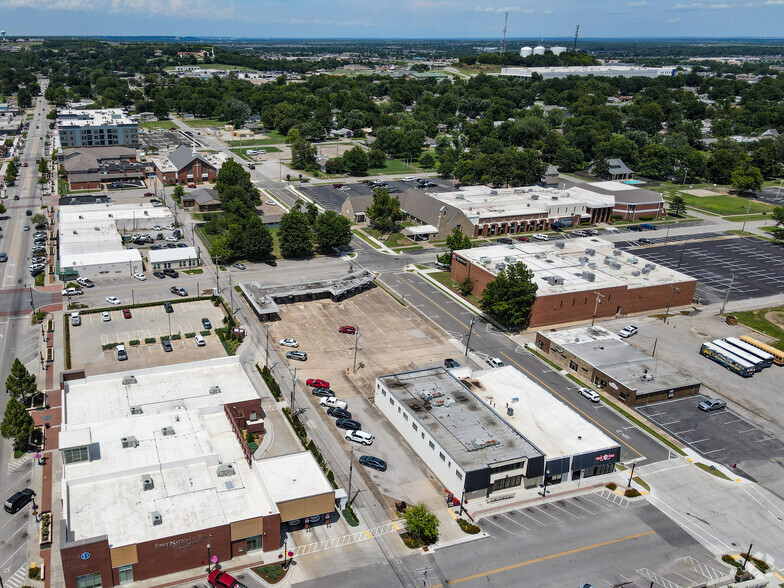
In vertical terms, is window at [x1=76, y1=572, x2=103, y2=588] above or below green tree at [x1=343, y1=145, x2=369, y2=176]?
below

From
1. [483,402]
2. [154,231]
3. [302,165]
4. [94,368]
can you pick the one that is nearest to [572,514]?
[483,402]

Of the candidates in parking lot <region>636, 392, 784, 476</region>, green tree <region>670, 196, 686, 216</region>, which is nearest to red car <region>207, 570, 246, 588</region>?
parking lot <region>636, 392, 784, 476</region>

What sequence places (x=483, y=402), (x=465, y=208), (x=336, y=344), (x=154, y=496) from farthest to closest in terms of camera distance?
(x=465, y=208) < (x=336, y=344) < (x=483, y=402) < (x=154, y=496)

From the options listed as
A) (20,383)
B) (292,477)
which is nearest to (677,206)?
(292,477)

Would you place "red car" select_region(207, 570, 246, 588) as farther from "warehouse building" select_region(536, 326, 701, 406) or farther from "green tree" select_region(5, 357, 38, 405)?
"warehouse building" select_region(536, 326, 701, 406)

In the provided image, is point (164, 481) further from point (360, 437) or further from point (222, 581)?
point (360, 437)

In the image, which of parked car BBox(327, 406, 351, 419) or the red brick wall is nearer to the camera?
the red brick wall

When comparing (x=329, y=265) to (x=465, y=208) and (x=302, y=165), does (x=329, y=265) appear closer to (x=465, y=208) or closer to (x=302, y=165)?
(x=465, y=208)

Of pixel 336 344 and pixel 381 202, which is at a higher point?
pixel 381 202
